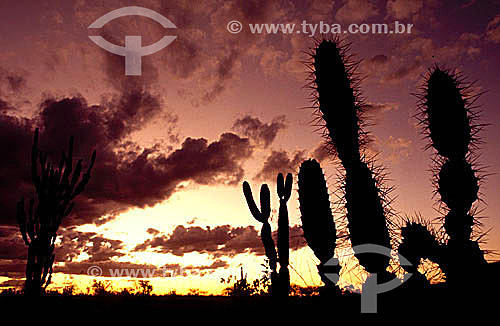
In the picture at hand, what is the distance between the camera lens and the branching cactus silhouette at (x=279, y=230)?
920 centimetres

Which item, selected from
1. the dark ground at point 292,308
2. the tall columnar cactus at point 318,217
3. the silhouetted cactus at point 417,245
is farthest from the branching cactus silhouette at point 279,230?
the silhouetted cactus at point 417,245

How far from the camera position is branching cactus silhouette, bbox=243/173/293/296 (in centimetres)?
920

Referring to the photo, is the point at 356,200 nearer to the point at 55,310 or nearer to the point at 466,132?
the point at 466,132

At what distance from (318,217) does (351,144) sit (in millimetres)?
1575

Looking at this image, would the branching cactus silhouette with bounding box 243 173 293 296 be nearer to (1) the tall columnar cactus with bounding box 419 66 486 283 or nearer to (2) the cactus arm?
(2) the cactus arm

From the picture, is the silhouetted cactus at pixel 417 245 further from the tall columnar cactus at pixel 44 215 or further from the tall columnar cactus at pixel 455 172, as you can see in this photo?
the tall columnar cactus at pixel 44 215

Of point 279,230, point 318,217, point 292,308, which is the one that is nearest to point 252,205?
point 279,230

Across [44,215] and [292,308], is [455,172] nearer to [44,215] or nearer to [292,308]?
[292,308]

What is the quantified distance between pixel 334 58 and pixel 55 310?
6789mm

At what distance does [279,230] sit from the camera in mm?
9602

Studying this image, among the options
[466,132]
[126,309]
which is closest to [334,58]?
[466,132]

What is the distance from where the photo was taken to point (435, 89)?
785 centimetres

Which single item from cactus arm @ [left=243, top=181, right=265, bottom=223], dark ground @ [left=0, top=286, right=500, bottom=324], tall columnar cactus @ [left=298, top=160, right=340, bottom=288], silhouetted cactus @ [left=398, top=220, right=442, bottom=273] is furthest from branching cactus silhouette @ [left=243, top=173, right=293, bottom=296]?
silhouetted cactus @ [left=398, top=220, right=442, bottom=273]

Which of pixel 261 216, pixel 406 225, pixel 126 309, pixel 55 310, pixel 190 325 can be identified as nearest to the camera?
pixel 190 325
